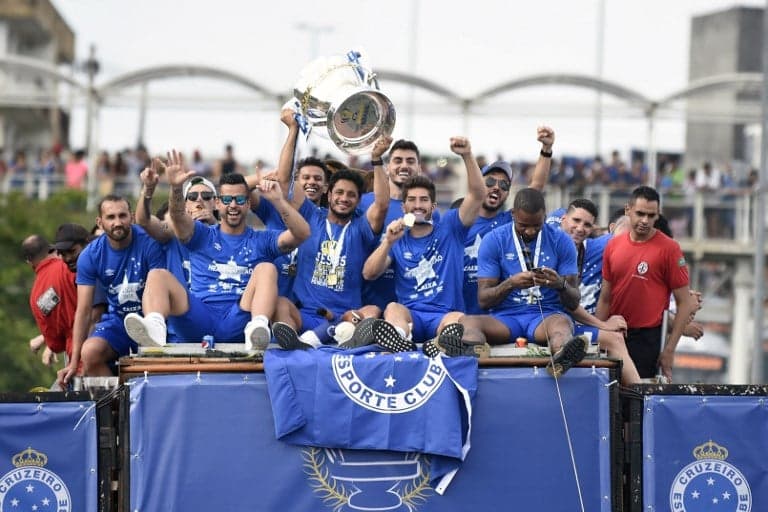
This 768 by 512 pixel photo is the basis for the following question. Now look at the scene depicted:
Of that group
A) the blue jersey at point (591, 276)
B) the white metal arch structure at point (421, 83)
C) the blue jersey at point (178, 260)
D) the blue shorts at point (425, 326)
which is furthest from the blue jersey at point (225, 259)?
the white metal arch structure at point (421, 83)

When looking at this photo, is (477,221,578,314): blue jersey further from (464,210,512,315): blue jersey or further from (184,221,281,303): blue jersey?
(184,221,281,303): blue jersey

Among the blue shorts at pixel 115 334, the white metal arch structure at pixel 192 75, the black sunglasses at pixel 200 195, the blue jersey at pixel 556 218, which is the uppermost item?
the white metal arch structure at pixel 192 75

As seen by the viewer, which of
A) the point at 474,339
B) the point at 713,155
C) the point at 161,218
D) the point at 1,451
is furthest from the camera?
the point at 713,155

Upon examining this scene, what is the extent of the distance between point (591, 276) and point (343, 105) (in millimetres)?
2279

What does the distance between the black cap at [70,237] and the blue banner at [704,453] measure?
4506 millimetres

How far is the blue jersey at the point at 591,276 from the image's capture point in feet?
33.6

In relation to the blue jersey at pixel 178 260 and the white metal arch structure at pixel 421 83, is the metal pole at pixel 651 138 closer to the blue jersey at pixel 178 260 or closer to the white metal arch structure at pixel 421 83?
the white metal arch structure at pixel 421 83

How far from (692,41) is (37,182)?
28.5 metres

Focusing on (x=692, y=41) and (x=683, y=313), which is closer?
(x=683, y=313)

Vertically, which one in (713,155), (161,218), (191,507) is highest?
(713,155)

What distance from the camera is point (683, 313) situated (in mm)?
9875

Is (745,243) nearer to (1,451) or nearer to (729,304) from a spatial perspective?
(729,304)

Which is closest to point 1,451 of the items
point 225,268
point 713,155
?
point 225,268

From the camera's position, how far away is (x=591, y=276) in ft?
33.9
